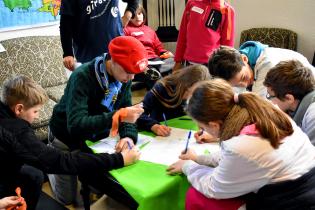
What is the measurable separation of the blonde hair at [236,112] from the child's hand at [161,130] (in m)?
0.50

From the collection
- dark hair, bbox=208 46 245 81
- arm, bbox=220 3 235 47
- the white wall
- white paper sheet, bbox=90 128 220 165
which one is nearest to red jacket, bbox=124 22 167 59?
the white wall

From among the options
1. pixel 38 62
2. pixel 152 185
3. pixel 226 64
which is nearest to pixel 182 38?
pixel 226 64

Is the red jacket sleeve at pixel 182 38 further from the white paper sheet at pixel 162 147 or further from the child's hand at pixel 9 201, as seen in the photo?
the child's hand at pixel 9 201

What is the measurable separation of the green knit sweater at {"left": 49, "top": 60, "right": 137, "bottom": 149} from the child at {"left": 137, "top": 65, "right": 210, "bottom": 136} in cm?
14

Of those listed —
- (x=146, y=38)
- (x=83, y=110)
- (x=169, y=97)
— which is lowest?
(x=146, y=38)

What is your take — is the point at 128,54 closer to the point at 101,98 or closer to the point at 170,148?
the point at 101,98

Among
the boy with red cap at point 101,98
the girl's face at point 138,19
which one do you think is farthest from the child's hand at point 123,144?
the girl's face at point 138,19

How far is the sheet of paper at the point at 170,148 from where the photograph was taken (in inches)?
58.0

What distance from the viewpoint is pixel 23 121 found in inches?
→ 54.8

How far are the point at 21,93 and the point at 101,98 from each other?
407 millimetres

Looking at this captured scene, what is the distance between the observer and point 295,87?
1544 mm

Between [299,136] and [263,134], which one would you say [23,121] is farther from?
[299,136]

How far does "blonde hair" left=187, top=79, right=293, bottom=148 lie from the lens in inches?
44.0

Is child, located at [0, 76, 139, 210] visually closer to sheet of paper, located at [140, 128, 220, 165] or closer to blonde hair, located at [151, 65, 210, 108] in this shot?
sheet of paper, located at [140, 128, 220, 165]
